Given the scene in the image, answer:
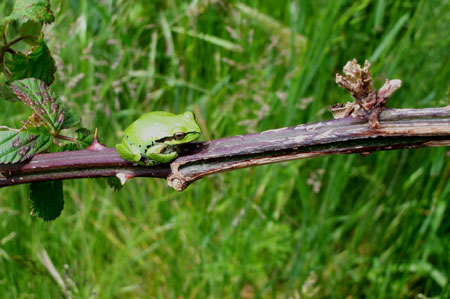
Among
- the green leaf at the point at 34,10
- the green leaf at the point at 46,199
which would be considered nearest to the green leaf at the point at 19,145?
the green leaf at the point at 46,199

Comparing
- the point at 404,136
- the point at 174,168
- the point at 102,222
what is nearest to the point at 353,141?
the point at 404,136

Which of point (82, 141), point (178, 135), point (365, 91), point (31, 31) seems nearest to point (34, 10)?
point (31, 31)

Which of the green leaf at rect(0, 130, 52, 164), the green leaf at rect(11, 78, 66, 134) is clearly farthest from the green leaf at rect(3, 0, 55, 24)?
the green leaf at rect(0, 130, 52, 164)

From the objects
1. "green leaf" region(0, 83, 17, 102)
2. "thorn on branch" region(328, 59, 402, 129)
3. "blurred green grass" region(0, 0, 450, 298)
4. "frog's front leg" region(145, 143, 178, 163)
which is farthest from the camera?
"blurred green grass" region(0, 0, 450, 298)

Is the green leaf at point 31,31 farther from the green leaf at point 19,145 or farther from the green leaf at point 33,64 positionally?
the green leaf at point 19,145

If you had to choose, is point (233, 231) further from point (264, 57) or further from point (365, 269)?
point (264, 57)

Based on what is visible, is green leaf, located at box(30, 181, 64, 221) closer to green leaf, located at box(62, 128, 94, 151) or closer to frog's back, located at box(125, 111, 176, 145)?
green leaf, located at box(62, 128, 94, 151)
